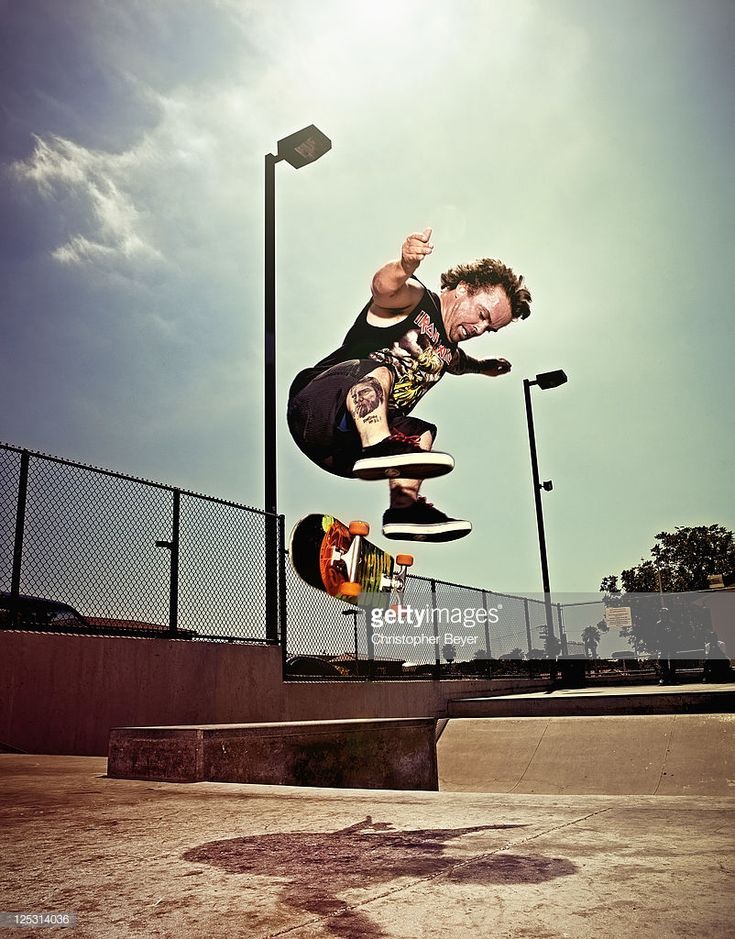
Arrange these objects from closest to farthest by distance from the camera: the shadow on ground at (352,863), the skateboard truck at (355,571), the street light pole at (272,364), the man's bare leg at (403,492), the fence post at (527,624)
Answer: the shadow on ground at (352,863)
the street light pole at (272,364)
the skateboard truck at (355,571)
the man's bare leg at (403,492)
the fence post at (527,624)

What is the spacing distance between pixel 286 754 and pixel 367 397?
43.5 ft

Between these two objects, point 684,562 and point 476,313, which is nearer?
point 476,313

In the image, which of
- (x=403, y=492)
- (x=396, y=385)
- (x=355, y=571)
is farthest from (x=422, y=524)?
(x=355, y=571)

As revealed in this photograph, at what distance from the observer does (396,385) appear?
19016 millimetres

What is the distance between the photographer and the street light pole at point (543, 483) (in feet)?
66.3

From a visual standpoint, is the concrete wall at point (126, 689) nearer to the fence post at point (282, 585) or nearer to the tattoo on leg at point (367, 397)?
the fence post at point (282, 585)

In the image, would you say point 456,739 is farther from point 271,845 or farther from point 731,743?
point 271,845

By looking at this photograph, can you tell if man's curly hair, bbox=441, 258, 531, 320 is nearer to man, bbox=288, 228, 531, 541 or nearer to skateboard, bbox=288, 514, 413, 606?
man, bbox=288, 228, 531, 541

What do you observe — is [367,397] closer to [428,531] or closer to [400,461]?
[400,461]

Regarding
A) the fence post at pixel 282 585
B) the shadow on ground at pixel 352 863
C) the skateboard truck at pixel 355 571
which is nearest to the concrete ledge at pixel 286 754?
the shadow on ground at pixel 352 863

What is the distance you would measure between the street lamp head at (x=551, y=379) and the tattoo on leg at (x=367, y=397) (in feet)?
17.9

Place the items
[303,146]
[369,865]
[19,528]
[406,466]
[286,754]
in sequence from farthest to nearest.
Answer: [406,466] < [303,146] < [19,528] < [286,754] < [369,865]

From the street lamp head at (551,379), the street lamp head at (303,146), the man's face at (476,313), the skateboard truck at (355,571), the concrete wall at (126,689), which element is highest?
the man's face at (476,313)

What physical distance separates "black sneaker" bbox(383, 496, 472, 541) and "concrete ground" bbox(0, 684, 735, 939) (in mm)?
14474
